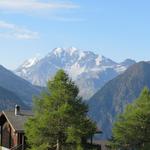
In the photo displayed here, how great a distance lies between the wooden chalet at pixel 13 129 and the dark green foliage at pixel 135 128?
15800 millimetres

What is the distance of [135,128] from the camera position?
201 feet

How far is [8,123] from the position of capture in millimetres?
79750

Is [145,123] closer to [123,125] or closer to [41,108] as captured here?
[123,125]

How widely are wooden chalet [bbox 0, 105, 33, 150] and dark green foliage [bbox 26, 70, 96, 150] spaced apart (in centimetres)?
1768

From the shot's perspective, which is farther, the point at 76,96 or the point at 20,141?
the point at 20,141

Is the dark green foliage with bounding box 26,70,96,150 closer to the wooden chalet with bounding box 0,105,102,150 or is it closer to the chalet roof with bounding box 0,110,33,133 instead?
the wooden chalet with bounding box 0,105,102,150

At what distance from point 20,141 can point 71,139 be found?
24.3 meters

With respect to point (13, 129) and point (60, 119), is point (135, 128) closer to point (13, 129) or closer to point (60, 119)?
point (60, 119)

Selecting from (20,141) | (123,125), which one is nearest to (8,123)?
(20,141)

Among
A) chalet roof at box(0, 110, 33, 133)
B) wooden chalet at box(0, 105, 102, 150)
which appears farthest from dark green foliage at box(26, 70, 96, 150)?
chalet roof at box(0, 110, 33, 133)

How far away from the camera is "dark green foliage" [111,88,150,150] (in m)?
60.7

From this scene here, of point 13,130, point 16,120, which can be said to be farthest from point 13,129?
point 16,120

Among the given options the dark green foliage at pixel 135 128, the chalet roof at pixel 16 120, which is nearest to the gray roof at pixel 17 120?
the chalet roof at pixel 16 120

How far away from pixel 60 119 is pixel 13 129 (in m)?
21.1
